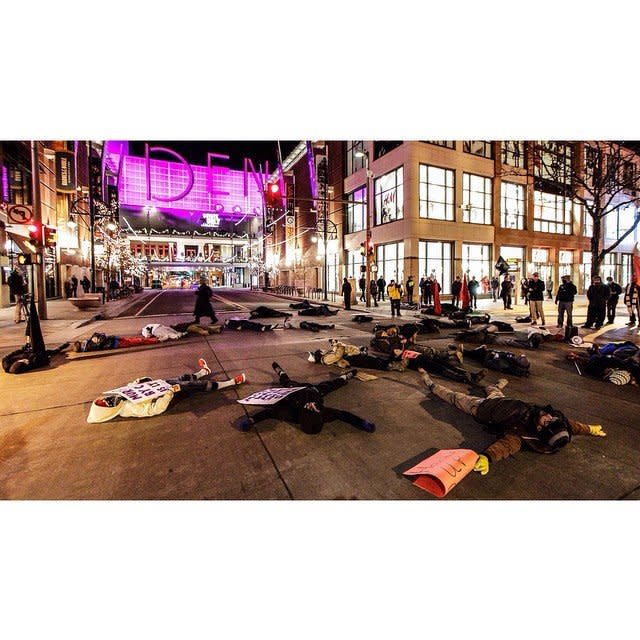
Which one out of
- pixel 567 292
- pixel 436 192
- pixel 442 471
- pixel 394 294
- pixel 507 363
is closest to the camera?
pixel 442 471

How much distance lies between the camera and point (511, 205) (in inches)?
1206

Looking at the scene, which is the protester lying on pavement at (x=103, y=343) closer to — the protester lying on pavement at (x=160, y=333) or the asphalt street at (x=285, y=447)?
the protester lying on pavement at (x=160, y=333)

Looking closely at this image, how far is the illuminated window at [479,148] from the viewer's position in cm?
2828

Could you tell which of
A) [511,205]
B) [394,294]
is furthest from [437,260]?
[394,294]

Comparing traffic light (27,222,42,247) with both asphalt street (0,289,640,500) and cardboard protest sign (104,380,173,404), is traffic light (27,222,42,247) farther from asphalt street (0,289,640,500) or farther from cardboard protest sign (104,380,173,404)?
cardboard protest sign (104,380,173,404)

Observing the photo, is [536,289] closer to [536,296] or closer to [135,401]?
[536,296]

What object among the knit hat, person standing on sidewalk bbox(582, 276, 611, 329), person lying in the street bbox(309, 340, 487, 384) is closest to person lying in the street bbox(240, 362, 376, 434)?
person lying in the street bbox(309, 340, 487, 384)

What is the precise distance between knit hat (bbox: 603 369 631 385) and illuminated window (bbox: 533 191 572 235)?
2975 centimetres

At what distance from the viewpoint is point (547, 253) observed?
33.2m

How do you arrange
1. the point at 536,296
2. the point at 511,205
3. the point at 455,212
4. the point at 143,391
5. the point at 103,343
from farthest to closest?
the point at 511,205 → the point at 455,212 → the point at 536,296 → the point at 103,343 → the point at 143,391

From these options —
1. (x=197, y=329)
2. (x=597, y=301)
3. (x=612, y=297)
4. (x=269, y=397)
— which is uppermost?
(x=612, y=297)

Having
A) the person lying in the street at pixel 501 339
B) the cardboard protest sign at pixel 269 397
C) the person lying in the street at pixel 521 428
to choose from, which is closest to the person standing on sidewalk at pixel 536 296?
the person lying in the street at pixel 501 339

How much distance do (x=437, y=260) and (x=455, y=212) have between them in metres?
3.90
